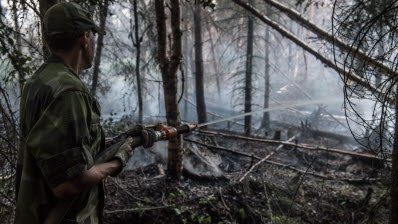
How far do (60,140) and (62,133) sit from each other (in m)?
0.04

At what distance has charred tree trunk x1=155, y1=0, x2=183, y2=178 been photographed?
5465 millimetres

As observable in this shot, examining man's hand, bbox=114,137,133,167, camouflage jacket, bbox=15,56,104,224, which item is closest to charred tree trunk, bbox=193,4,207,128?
man's hand, bbox=114,137,133,167

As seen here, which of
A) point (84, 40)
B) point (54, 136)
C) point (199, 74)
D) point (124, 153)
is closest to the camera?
point (54, 136)

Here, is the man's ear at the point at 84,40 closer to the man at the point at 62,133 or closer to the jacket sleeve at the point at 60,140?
the man at the point at 62,133

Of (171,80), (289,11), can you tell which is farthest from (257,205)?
(289,11)

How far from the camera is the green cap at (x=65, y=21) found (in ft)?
6.45

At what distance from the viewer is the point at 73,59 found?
2086 mm

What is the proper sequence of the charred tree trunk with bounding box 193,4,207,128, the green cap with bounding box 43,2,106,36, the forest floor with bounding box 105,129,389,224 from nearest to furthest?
the green cap with bounding box 43,2,106,36, the forest floor with bounding box 105,129,389,224, the charred tree trunk with bounding box 193,4,207,128

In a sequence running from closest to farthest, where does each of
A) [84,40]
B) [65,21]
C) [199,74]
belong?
[65,21] → [84,40] → [199,74]

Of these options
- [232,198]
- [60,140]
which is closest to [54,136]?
[60,140]

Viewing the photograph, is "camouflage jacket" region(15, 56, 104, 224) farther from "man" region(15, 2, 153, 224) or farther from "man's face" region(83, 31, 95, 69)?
"man's face" region(83, 31, 95, 69)

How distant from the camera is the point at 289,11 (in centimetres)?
650

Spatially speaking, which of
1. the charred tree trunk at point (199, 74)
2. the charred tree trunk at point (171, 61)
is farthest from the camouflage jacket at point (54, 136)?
the charred tree trunk at point (199, 74)

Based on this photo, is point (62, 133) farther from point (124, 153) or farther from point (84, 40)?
point (84, 40)
